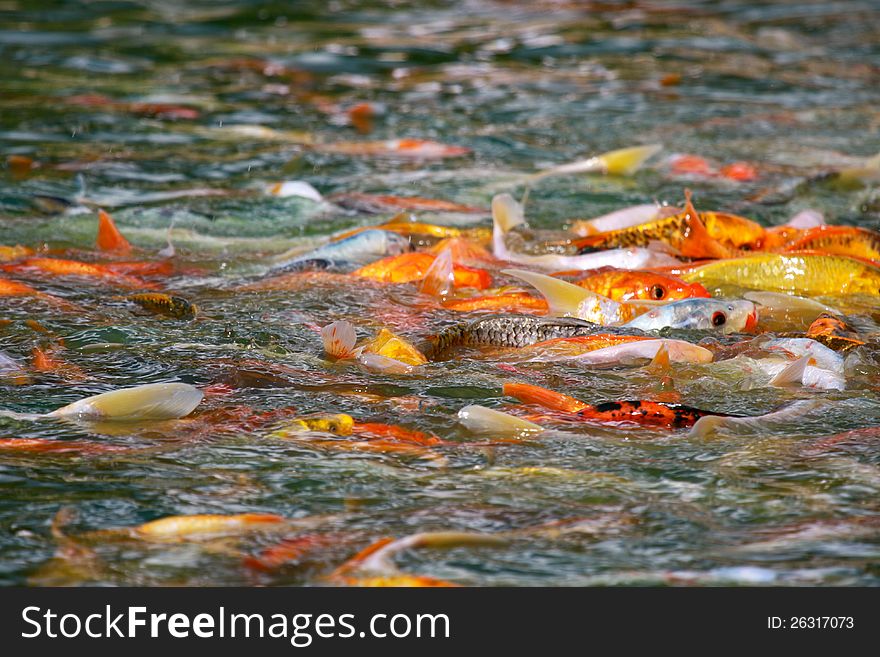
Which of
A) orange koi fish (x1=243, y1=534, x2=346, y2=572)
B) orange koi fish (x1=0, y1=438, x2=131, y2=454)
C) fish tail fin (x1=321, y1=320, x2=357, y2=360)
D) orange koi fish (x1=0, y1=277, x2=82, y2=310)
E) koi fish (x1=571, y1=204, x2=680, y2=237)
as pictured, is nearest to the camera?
orange koi fish (x1=243, y1=534, x2=346, y2=572)

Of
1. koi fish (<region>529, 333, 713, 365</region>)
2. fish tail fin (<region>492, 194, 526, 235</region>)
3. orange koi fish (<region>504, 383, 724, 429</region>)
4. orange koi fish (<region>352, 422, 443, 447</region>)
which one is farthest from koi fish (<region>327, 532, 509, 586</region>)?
fish tail fin (<region>492, 194, 526, 235</region>)

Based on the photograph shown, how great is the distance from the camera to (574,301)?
436 centimetres

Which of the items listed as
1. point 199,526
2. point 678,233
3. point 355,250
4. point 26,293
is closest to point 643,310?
point 678,233

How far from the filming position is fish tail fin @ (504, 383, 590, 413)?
3.53m

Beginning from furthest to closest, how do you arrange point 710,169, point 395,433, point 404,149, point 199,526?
point 404,149, point 710,169, point 395,433, point 199,526

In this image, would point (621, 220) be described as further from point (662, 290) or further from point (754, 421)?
point (754, 421)

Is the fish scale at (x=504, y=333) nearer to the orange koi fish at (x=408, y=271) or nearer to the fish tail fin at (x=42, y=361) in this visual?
the orange koi fish at (x=408, y=271)

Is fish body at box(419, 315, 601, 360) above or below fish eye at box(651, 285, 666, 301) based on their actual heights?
below

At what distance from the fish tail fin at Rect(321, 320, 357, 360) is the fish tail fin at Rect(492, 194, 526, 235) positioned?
1.55 m

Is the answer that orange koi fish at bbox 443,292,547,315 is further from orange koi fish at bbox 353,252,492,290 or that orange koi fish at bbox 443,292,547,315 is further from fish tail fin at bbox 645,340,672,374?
fish tail fin at bbox 645,340,672,374

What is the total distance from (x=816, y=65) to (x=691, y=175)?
420 cm

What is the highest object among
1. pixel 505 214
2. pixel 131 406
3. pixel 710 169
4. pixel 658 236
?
pixel 710 169

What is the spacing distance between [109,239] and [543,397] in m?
2.69
